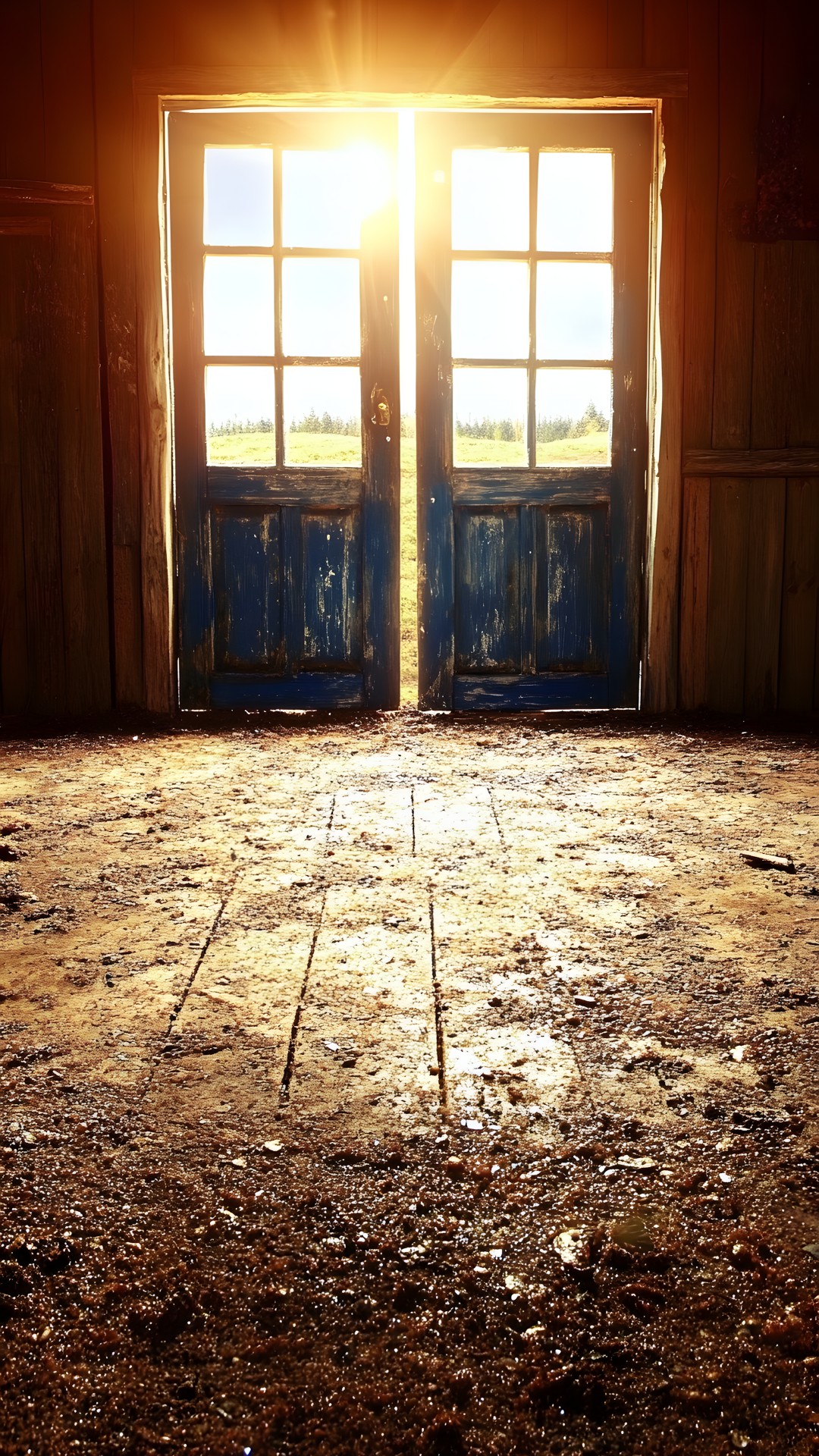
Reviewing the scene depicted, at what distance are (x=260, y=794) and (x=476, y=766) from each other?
701 mm

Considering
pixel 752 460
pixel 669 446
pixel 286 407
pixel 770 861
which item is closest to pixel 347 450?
pixel 286 407

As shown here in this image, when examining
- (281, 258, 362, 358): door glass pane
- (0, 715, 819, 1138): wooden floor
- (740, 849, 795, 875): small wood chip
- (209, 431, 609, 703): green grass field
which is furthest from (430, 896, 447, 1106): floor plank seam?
(281, 258, 362, 358): door glass pane

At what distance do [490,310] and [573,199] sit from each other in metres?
0.47

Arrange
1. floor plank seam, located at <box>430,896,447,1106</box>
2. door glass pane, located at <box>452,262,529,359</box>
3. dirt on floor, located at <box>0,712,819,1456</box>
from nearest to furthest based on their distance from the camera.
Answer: dirt on floor, located at <box>0,712,819,1456</box> < floor plank seam, located at <box>430,896,447,1106</box> < door glass pane, located at <box>452,262,529,359</box>

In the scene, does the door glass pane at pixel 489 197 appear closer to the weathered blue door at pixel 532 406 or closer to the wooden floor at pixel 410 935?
the weathered blue door at pixel 532 406

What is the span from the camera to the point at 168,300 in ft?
13.3

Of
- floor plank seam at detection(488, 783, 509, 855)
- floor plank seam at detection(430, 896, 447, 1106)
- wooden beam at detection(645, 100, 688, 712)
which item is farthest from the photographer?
wooden beam at detection(645, 100, 688, 712)

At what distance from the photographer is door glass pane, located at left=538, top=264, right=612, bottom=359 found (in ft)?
13.5

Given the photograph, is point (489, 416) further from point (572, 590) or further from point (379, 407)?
point (572, 590)

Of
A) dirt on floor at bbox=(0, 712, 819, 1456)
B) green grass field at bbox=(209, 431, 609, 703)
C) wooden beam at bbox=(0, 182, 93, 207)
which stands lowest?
dirt on floor at bbox=(0, 712, 819, 1456)

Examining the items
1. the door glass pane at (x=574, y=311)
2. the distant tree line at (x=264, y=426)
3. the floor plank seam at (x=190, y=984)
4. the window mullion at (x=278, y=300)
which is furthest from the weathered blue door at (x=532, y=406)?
the floor plank seam at (x=190, y=984)

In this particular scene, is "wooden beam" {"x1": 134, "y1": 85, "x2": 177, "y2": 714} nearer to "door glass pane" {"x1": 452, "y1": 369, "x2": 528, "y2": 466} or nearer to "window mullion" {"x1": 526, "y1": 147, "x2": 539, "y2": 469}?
"door glass pane" {"x1": 452, "y1": 369, "x2": 528, "y2": 466}

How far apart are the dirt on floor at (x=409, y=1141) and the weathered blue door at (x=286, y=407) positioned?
1608 mm

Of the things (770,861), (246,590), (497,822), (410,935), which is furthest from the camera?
(246,590)
